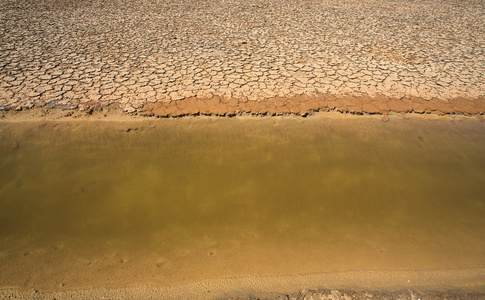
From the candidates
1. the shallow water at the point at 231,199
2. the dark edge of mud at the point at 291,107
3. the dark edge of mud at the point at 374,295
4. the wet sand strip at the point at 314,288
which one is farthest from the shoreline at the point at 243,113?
the dark edge of mud at the point at 374,295

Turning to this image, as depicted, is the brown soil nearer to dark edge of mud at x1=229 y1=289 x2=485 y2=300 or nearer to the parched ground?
the parched ground

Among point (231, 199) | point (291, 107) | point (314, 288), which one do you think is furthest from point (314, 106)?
point (314, 288)

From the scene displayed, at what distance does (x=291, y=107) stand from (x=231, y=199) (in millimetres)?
1687

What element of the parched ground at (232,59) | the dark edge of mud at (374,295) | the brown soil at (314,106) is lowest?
the dark edge of mud at (374,295)

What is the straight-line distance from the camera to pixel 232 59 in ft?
16.6

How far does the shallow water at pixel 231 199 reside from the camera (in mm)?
2277

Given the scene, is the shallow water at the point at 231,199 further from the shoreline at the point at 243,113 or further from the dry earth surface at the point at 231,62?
the dry earth surface at the point at 231,62

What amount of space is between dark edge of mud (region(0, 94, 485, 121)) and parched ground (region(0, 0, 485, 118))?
21 mm

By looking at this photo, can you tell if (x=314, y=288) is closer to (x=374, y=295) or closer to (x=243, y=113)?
(x=374, y=295)

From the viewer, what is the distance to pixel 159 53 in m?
5.18

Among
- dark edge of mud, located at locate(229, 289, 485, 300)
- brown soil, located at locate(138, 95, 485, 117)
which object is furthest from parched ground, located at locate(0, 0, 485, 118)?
dark edge of mud, located at locate(229, 289, 485, 300)

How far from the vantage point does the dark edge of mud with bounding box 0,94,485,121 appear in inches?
149

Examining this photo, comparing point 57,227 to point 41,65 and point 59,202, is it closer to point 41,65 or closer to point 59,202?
point 59,202

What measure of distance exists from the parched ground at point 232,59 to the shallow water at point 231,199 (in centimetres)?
48
